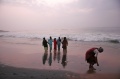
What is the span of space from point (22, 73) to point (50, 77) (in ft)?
2.88

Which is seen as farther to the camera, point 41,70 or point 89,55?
point 89,55

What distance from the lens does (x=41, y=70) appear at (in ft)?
18.4

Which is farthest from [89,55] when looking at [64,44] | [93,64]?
[64,44]

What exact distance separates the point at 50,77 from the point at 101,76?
58.6 inches

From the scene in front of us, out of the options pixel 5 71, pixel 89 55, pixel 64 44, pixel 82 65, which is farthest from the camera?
pixel 64 44

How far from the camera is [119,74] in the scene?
17.7 feet

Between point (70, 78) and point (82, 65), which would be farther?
point (82, 65)

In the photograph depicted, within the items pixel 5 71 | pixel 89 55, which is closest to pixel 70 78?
pixel 89 55

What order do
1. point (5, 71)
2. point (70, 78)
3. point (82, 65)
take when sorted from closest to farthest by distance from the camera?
1. point (70, 78)
2. point (5, 71)
3. point (82, 65)

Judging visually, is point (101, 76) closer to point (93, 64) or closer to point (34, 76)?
point (93, 64)

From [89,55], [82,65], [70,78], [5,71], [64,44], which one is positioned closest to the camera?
[70,78]

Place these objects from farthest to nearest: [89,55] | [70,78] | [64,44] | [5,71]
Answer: [64,44], [89,55], [5,71], [70,78]

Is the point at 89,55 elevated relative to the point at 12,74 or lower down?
elevated

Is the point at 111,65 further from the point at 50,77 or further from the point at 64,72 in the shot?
the point at 50,77
